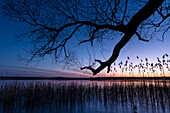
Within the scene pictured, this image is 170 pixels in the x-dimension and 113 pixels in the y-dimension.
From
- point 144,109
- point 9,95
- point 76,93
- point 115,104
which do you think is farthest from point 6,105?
point 144,109

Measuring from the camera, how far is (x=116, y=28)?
5.01 feet

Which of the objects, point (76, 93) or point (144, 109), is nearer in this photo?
point (144, 109)

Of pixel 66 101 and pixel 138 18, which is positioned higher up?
pixel 138 18

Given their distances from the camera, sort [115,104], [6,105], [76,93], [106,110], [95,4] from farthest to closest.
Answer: [76,93]
[115,104]
[106,110]
[6,105]
[95,4]

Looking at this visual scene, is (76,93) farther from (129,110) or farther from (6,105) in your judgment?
(6,105)

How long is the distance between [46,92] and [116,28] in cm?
771

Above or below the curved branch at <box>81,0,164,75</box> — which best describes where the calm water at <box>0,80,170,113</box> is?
below

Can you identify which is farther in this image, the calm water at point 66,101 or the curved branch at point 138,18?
the calm water at point 66,101

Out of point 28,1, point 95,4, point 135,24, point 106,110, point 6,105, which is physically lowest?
point 106,110

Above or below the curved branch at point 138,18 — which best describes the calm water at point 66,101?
below

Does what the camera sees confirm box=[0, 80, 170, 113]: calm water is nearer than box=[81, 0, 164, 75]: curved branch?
No

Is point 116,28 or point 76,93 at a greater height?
point 116,28

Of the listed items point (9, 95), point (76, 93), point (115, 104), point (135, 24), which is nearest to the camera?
point (135, 24)

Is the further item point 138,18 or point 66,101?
point 66,101
